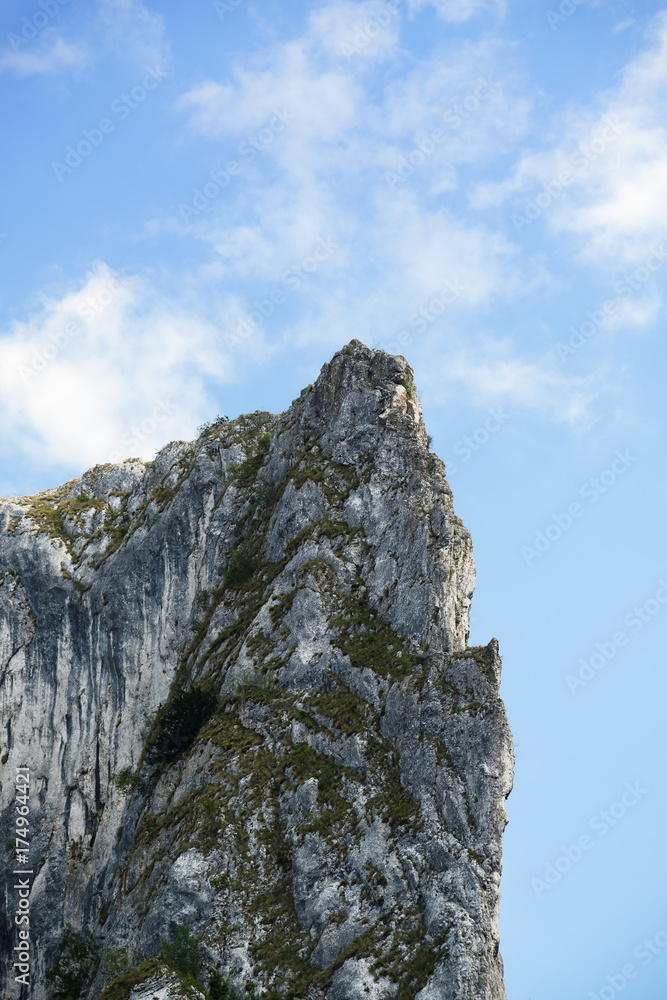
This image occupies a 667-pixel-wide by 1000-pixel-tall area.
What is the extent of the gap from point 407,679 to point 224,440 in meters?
31.3

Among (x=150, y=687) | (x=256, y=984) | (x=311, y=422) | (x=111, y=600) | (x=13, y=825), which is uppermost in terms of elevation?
(x=311, y=422)

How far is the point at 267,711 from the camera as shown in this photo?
6606 cm

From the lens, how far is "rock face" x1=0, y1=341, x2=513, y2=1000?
183 feet

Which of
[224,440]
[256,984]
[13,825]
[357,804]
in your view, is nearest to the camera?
[256,984]

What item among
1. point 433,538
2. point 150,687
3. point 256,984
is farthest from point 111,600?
point 256,984

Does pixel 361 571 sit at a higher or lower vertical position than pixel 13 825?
higher

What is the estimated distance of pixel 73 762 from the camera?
3118 inches

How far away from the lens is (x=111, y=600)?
82.6 m

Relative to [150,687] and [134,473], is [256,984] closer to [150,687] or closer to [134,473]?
[150,687]

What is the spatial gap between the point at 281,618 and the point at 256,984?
22660 millimetres

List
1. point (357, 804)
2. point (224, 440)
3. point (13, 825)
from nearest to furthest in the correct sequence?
point (357, 804)
point (13, 825)
point (224, 440)

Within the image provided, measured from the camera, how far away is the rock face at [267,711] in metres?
55.7

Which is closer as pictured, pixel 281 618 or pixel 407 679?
pixel 407 679

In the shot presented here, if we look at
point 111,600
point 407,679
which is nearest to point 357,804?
point 407,679
